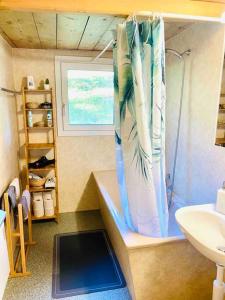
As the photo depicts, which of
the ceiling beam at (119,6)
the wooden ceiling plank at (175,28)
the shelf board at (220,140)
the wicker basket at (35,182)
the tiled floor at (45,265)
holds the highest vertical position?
the wooden ceiling plank at (175,28)

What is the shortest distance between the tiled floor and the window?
121 cm

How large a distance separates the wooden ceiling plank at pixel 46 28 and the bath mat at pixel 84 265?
7.40 feet

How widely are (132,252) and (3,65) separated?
218cm

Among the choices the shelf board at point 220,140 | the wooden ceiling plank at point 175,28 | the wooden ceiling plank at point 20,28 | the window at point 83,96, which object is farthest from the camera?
the window at point 83,96

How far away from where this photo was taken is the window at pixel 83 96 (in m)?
2.98

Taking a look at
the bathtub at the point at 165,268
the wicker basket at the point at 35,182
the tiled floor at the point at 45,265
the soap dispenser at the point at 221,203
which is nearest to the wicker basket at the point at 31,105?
the wicker basket at the point at 35,182

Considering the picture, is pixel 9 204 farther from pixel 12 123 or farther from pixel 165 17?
pixel 165 17

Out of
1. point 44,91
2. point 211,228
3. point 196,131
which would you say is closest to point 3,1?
point 44,91

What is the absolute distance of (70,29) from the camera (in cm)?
219

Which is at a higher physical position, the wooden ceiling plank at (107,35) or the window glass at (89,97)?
the wooden ceiling plank at (107,35)

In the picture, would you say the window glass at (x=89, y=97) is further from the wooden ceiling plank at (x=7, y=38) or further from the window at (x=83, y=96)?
the wooden ceiling plank at (x=7, y=38)

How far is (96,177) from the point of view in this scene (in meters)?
3.02

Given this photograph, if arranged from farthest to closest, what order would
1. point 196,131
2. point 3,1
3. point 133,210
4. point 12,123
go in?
point 12,123 → point 196,131 → point 133,210 → point 3,1

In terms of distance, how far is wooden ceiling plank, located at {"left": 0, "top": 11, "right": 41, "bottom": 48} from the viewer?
1.87m
